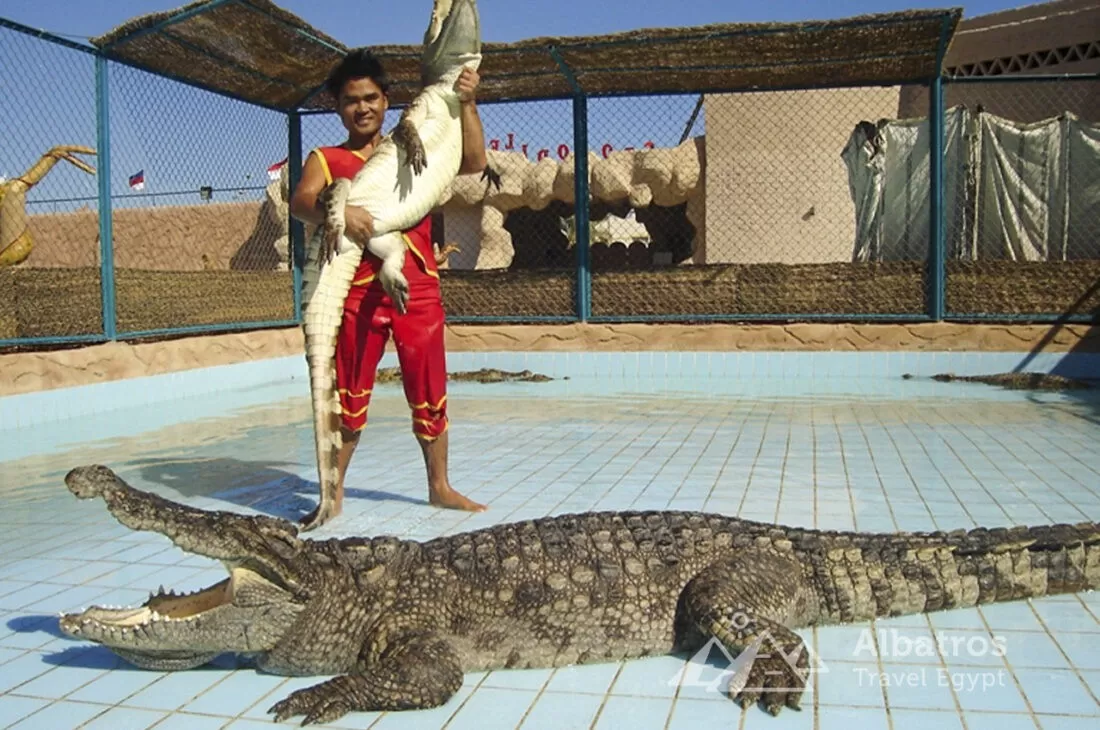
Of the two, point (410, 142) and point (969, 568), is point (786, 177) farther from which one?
point (969, 568)

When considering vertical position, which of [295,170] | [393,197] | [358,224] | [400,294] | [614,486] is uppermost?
[295,170]

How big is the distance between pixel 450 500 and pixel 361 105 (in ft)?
5.53

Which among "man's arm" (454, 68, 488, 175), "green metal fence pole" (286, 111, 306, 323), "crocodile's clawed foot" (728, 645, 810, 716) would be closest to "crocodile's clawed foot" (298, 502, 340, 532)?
"man's arm" (454, 68, 488, 175)

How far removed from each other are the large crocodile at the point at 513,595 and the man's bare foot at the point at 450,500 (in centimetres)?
141

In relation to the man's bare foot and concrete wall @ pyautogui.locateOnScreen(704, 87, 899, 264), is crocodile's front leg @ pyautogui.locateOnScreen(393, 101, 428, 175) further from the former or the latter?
concrete wall @ pyautogui.locateOnScreen(704, 87, 899, 264)

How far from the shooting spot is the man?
3887 mm

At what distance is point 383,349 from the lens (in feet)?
13.4

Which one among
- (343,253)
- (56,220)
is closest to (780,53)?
(343,253)

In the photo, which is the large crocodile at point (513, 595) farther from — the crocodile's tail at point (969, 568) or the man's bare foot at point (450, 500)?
the man's bare foot at point (450, 500)

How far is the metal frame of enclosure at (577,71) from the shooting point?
7.37m

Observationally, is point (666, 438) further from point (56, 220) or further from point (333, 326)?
point (56, 220)

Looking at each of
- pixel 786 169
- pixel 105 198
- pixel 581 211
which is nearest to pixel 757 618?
pixel 105 198

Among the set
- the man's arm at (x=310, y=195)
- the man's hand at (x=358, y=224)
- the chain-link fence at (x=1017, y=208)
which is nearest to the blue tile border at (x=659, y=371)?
the chain-link fence at (x=1017, y=208)
